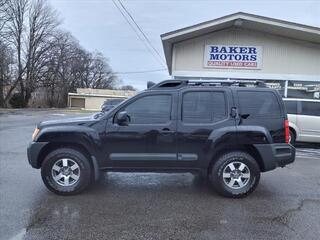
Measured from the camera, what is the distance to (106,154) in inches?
259

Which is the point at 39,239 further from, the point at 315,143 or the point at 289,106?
the point at 315,143

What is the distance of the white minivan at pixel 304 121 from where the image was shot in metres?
13.2

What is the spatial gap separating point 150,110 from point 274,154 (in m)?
2.30

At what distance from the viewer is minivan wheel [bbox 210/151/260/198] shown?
21.5 ft

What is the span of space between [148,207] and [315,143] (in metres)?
10.3

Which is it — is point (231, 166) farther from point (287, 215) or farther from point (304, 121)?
point (304, 121)

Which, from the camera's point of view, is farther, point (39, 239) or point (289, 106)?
point (289, 106)

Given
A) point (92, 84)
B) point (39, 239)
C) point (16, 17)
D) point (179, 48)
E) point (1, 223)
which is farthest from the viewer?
point (92, 84)

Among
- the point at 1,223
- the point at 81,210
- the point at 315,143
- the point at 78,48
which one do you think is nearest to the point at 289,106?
the point at 315,143

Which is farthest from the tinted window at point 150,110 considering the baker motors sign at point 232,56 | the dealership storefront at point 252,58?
the baker motors sign at point 232,56

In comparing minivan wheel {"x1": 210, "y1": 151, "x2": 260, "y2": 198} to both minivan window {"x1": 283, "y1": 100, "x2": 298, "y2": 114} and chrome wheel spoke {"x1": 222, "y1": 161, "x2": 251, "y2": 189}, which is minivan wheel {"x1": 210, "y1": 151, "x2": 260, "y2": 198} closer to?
chrome wheel spoke {"x1": 222, "y1": 161, "x2": 251, "y2": 189}

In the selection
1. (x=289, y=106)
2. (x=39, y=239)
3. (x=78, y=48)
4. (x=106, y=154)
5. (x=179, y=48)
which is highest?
(x=78, y=48)

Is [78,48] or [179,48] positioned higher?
[78,48]

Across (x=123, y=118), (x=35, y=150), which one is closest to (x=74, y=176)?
(x=35, y=150)
